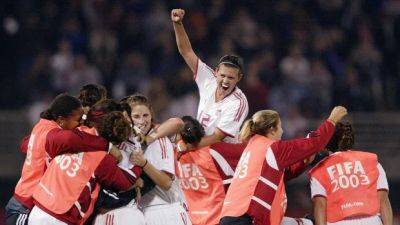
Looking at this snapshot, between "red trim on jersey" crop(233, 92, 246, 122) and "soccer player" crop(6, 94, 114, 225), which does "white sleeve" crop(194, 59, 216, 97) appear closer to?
"red trim on jersey" crop(233, 92, 246, 122)

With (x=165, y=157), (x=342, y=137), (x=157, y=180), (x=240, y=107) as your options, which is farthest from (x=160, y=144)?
(x=342, y=137)

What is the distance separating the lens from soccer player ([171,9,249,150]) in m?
8.69

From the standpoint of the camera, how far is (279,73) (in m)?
15.8

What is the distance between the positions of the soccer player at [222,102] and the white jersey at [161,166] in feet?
1.56

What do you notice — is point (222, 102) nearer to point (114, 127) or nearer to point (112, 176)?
point (114, 127)

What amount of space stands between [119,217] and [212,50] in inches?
325

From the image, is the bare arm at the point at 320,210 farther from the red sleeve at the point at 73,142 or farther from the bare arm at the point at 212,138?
the red sleeve at the point at 73,142

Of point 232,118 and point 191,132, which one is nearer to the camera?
point 191,132

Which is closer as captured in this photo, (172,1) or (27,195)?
(27,195)

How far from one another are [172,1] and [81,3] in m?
1.37

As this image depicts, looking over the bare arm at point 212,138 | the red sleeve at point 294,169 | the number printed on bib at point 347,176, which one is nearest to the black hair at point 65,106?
the bare arm at point 212,138

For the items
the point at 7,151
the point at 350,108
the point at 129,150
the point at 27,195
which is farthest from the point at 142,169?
the point at 350,108

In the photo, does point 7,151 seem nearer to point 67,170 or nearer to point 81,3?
point 81,3

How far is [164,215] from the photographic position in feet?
26.7
